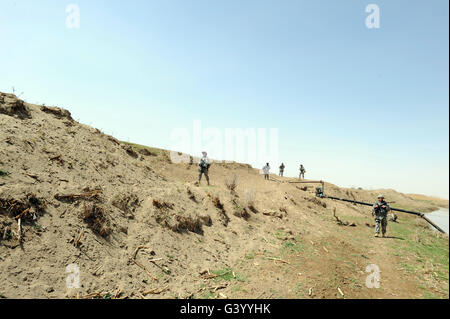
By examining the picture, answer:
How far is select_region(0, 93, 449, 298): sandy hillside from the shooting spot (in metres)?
5.39

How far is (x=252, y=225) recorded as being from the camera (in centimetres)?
1177

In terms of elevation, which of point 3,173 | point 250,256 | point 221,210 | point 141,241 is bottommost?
point 250,256

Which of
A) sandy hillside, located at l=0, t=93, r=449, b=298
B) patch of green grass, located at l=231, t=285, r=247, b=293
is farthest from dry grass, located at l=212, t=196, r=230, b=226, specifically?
patch of green grass, located at l=231, t=285, r=247, b=293

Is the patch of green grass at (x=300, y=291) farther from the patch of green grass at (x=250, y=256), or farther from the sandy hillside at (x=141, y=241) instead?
the patch of green grass at (x=250, y=256)

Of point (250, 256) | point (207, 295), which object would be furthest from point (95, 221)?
point (250, 256)

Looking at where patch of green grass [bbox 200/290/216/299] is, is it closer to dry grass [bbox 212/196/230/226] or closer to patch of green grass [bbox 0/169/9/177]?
dry grass [bbox 212/196/230/226]

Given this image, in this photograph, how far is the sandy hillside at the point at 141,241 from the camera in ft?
17.7

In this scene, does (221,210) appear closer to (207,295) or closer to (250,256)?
(250,256)

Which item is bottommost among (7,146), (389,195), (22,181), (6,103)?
(389,195)

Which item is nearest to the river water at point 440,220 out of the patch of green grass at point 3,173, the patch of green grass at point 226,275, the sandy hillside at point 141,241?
the sandy hillside at point 141,241

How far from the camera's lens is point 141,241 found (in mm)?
7254

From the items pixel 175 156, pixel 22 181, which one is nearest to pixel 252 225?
pixel 22 181
